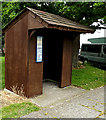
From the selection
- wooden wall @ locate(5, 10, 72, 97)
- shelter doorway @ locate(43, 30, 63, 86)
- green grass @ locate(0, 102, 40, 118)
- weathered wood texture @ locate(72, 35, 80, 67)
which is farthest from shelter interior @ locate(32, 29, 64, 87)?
weathered wood texture @ locate(72, 35, 80, 67)

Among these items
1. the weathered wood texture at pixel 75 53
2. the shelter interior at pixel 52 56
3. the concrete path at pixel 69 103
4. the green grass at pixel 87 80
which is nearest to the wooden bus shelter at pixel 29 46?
the concrete path at pixel 69 103

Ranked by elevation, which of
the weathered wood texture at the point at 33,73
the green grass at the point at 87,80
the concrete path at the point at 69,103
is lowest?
the concrete path at the point at 69,103

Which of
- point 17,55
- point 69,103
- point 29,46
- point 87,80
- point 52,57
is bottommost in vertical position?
point 69,103

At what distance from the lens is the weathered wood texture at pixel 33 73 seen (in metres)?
5.11

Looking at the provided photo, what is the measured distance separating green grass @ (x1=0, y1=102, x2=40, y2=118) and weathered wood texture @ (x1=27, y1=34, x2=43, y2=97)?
73 centimetres

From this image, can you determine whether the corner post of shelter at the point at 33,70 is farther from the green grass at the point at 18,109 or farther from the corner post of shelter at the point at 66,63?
the corner post of shelter at the point at 66,63

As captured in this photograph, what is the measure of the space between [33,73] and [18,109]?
1404 millimetres

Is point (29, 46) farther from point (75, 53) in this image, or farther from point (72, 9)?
point (75, 53)

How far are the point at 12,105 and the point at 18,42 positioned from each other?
2.21 m

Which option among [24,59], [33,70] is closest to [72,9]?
[24,59]

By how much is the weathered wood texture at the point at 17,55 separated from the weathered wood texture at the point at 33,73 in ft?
0.49

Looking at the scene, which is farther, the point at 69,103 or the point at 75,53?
the point at 75,53

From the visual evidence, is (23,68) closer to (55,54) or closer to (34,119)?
(34,119)

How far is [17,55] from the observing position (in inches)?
217
